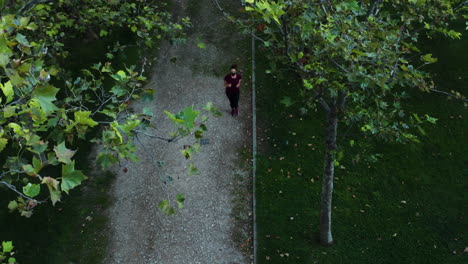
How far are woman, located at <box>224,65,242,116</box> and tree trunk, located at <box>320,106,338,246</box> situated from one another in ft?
13.2

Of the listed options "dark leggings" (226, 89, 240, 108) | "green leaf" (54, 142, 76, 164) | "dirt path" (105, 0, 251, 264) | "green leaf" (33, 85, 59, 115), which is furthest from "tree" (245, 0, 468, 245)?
"dark leggings" (226, 89, 240, 108)

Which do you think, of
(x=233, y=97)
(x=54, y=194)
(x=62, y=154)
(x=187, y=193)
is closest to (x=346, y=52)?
(x=62, y=154)

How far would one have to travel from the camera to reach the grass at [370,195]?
8.98 meters

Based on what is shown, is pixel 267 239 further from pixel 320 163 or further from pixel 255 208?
pixel 320 163

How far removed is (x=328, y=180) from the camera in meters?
8.54

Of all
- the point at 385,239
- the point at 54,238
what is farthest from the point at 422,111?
the point at 54,238

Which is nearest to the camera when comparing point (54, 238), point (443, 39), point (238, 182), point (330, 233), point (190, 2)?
point (330, 233)

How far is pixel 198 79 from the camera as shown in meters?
14.3

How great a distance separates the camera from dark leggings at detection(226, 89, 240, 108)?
12.0 m

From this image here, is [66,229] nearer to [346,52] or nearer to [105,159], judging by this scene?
[105,159]

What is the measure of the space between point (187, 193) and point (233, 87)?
10.7 ft

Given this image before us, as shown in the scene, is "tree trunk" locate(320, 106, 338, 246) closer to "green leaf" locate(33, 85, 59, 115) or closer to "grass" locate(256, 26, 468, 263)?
"grass" locate(256, 26, 468, 263)

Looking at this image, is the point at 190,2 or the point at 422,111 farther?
the point at 190,2

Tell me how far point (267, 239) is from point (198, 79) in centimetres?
681
